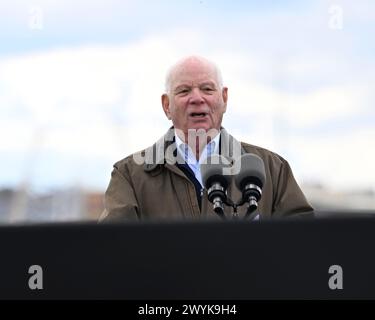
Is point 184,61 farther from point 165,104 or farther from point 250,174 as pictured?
point 250,174

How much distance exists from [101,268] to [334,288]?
0.30 m

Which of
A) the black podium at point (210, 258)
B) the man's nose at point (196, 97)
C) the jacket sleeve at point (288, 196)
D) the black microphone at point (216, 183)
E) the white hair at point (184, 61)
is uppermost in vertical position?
the white hair at point (184, 61)

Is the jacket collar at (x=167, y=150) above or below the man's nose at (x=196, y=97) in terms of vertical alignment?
below

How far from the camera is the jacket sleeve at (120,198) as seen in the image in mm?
1942

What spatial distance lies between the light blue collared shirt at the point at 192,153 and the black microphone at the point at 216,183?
1.67ft

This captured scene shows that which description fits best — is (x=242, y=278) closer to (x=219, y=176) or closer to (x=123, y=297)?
(x=123, y=297)

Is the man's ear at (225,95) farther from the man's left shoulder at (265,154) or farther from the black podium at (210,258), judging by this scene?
the black podium at (210,258)

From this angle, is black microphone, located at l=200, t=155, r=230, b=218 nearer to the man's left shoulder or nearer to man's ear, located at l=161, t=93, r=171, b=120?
the man's left shoulder

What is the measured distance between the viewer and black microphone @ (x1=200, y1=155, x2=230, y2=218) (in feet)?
5.64

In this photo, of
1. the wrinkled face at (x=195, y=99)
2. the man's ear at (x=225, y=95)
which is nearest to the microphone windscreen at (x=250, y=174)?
the wrinkled face at (x=195, y=99)

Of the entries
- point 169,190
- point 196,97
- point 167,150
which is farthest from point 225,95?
point 169,190

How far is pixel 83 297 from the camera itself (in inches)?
38.1

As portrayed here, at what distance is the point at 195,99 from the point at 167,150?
27 cm

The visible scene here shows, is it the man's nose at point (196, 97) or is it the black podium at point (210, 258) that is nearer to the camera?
the black podium at point (210, 258)
